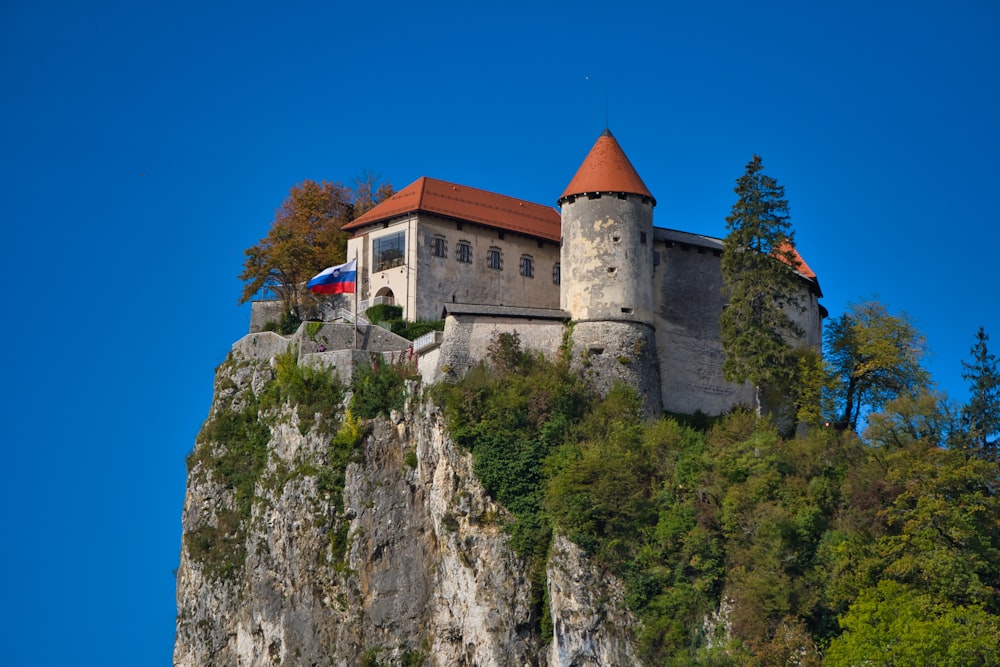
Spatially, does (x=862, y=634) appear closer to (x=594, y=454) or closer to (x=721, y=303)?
(x=594, y=454)

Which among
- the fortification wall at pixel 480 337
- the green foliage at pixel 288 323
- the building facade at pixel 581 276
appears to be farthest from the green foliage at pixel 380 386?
the green foliage at pixel 288 323

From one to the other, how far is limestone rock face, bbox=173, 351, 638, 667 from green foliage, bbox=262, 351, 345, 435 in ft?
1.62

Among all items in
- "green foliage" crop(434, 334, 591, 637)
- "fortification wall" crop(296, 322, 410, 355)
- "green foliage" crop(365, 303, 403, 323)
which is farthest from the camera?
"green foliage" crop(365, 303, 403, 323)

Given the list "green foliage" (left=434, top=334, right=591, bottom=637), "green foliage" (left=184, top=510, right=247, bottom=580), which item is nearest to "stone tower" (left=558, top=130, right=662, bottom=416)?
"green foliage" (left=434, top=334, right=591, bottom=637)

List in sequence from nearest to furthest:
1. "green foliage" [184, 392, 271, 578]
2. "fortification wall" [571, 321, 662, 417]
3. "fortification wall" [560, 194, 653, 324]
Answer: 1. "fortification wall" [571, 321, 662, 417]
2. "fortification wall" [560, 194, 653, 324]
3. "green foliage" [184, 392, 271, 578]

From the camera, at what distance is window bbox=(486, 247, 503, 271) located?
63094 millimetres

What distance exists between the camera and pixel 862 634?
4425cm

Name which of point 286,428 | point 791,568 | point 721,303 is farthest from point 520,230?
point 791,568

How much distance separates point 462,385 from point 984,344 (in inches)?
678

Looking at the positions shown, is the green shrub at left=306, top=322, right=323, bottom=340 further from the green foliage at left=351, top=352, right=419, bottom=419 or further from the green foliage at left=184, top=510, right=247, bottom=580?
the green foliage at left=184, top=510, right=247, bottom=580

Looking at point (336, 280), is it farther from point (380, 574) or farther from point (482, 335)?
point (380, 574)

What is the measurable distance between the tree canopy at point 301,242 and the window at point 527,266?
26.7 feet

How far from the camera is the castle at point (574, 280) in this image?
5734 centimetres

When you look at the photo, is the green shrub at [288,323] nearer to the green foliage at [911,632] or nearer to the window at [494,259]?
the window at [494,259]
